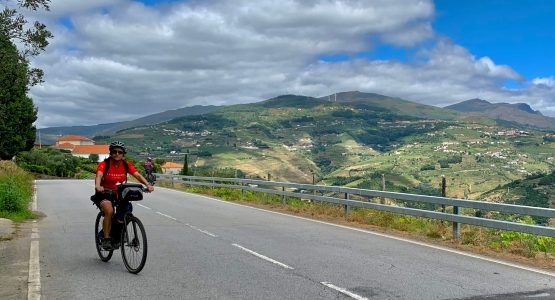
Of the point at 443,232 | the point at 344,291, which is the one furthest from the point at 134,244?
the point at 443,232

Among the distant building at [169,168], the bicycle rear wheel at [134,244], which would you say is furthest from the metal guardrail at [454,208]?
the distant building at [169,168]

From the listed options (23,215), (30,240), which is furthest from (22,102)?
(30,240)

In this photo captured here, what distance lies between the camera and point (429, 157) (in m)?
150

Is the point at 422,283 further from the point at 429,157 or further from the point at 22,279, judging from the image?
the point at 429,157

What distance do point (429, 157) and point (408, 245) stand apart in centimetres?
14500

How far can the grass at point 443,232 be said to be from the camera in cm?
1011

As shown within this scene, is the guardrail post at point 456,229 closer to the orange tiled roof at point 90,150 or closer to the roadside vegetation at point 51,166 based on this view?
the roadside vegetation at point 51,166

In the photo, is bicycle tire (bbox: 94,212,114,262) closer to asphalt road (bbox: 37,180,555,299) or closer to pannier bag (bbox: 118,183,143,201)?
asphalt road (bbox: 37,180,555,299)

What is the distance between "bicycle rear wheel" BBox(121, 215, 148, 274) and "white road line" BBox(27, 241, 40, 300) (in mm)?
1227

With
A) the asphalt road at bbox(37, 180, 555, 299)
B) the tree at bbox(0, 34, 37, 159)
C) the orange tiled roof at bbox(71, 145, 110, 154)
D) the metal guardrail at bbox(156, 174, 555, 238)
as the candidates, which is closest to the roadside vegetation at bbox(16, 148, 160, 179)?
the tree at bbox(0, 34, 37, 159)

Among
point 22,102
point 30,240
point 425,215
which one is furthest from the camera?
point 22,102

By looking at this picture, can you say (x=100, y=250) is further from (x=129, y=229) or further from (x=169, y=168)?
(x=169, y=168)

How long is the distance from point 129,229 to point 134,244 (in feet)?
0.80

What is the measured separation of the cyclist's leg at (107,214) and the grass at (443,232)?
22.9 ft
